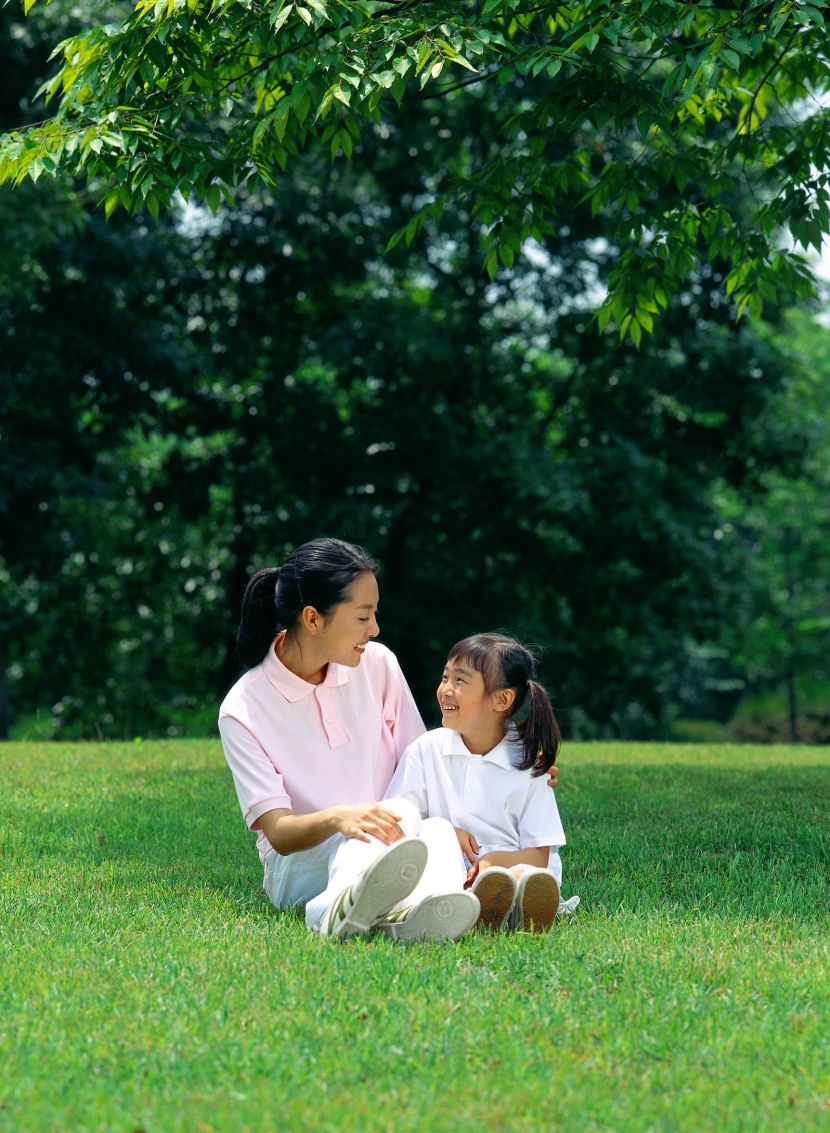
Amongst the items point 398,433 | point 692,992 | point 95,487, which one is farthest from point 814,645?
point 692,992

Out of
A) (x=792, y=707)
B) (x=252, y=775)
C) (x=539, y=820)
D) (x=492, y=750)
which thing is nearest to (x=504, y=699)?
(x=492, y=750)

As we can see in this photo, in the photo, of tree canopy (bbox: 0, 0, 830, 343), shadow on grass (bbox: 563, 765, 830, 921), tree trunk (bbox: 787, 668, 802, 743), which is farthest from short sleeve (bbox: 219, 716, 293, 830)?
tree trunk (bbox: 787, 668, 802, 743)

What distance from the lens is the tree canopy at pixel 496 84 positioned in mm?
5559

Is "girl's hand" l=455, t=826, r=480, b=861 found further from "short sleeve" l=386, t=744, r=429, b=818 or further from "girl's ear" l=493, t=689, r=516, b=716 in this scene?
"girl's ear" l=493, t=689, r=516, b=716

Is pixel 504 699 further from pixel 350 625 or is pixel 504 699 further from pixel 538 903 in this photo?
pixel 538 903

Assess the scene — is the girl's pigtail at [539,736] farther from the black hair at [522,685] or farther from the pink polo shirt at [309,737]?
the pink polo shirt at [309,737]

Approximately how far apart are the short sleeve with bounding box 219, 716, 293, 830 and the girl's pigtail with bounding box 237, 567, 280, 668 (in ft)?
1.08

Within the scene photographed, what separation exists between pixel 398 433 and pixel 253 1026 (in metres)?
14.8

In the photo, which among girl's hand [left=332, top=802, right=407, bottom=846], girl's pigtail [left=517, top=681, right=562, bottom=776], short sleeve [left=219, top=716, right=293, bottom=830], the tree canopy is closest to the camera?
girl's hand [left=332, top=802, right=407, bottom=846]

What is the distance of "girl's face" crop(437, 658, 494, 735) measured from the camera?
15.3ft

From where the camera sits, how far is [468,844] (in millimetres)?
4547

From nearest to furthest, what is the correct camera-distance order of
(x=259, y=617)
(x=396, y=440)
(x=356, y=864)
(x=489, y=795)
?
1. (x=356, y=864)
2. (x=489, y=795)
3. (x=259, y=617)
4. (x=396, y=440)

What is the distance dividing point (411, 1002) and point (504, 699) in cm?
148

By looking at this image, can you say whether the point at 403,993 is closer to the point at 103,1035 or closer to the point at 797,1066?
the point at 103,1035
